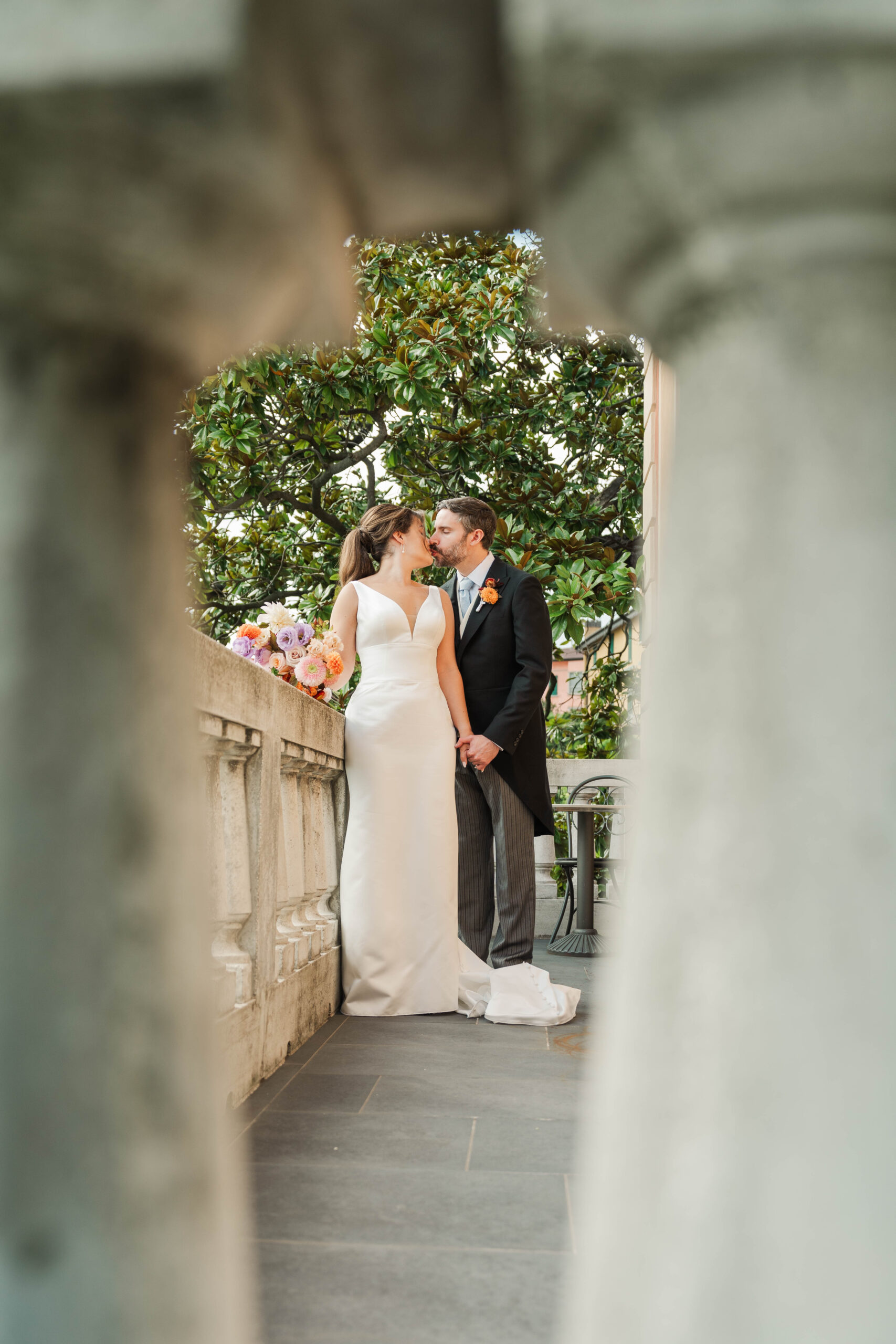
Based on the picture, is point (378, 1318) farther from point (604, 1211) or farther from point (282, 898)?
point (282, 898)

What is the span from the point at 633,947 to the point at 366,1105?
256 cm

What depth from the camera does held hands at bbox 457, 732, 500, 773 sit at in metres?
4.69

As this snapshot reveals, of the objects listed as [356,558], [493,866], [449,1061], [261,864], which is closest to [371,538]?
[356,558]

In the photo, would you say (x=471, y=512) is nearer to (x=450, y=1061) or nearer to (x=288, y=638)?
(x=288, y=638)

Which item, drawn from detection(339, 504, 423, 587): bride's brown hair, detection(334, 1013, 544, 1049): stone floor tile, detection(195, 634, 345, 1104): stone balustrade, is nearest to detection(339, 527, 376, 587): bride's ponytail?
detection(339, 504, 423, 587): bride's brown hair

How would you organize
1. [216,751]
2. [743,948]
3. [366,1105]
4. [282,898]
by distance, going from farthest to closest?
[282,898], [216,751], [366,1105], [743,948]

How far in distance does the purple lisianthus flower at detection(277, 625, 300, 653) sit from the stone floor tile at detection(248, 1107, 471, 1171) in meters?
2.21

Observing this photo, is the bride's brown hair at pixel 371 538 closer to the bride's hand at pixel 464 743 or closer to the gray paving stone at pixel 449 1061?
the bride's hand at pixel 464 743

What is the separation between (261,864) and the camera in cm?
323

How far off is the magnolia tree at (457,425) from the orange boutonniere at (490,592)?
7.97 ft

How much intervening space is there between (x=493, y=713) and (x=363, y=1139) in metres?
2.63

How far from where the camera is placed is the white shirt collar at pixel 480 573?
4.97 m

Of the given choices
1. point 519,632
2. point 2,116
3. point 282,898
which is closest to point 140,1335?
point 2,116

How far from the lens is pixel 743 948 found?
0.48 meters
